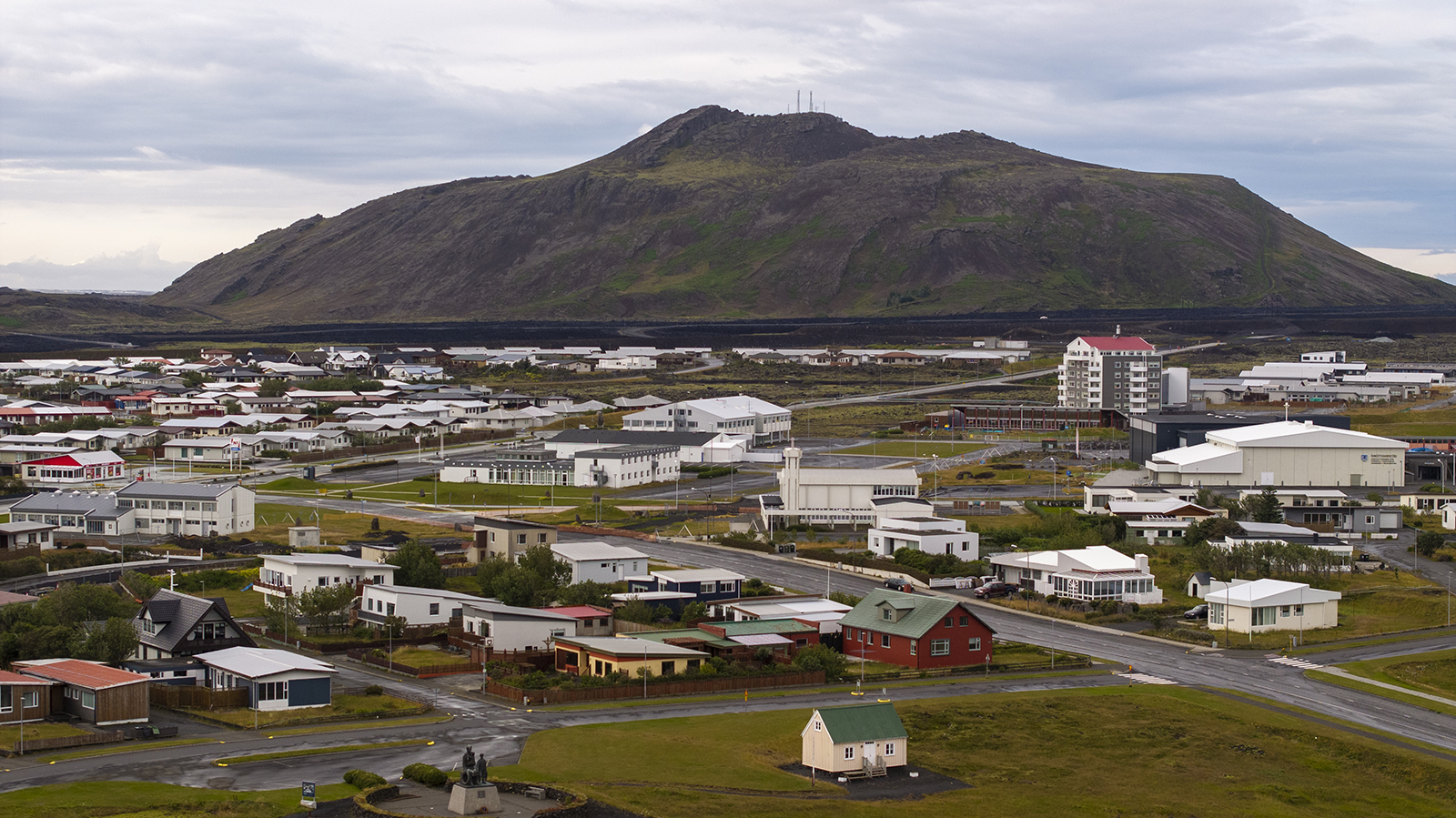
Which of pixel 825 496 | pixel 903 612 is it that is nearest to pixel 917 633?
pixel 903 612

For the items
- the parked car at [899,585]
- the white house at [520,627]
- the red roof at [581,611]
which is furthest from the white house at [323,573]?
the parked car at [899,585]

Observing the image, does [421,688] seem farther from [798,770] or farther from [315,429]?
[315,429]

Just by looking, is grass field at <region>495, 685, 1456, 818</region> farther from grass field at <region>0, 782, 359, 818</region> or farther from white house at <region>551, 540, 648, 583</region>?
white house at <region>551, 540, 648, 583</region>

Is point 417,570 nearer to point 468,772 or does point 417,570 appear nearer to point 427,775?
point 427,775

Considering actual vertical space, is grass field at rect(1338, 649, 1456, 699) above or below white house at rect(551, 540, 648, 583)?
below

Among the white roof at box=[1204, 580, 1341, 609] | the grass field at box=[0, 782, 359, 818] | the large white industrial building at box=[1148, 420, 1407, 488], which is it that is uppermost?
the large white industrial building at box=[1148, 420, 1407, 488]

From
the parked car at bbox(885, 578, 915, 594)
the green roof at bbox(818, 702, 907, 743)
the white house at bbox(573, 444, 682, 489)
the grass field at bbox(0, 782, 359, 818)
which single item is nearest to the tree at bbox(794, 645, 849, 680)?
the green roof at bbox(818, 702, 907, 743)

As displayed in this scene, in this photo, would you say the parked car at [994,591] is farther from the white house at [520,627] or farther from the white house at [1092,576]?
the white house at [520,627]
